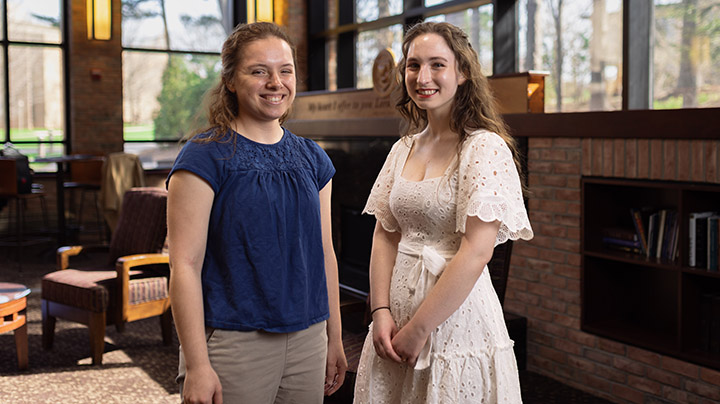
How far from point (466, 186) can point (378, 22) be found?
7025 mm

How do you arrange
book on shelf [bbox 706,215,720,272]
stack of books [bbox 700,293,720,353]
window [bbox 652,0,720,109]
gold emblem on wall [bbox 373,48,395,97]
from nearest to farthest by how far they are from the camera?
book on shelf [bbox 706,215,720,272] < stack of books [bbox 700,293,720,353] < window [bbox 652,0,720,109] < gold emblem on wall [bbox 373,48,395,97]

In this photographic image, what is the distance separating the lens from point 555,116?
3934mm

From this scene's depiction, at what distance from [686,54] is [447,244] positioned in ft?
12.6

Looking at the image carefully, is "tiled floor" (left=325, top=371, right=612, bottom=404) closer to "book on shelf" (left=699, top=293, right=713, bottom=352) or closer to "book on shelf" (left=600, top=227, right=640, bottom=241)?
"book on shelf" (left=699, top=293, right=713, bottom=352)

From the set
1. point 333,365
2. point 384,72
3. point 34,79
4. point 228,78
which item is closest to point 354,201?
point 384,72

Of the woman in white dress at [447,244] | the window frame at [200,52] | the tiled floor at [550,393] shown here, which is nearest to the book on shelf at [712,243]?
the tiled floor at [550,393]

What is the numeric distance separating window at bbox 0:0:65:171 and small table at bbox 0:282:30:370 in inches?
239

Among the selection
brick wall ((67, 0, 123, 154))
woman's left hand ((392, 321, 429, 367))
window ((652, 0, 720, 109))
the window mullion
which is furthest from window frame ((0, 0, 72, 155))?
woman's left hand ((392, 321, 429, 367))

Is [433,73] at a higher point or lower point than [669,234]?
higher

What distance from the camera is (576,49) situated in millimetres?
5840

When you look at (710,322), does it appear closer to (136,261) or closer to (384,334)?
(384,334)

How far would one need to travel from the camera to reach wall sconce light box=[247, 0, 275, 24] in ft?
21.1

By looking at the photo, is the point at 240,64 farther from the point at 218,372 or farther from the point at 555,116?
the point at 555,116

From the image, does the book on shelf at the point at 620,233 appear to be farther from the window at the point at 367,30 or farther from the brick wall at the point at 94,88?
the brick wall at the point at 94,88
